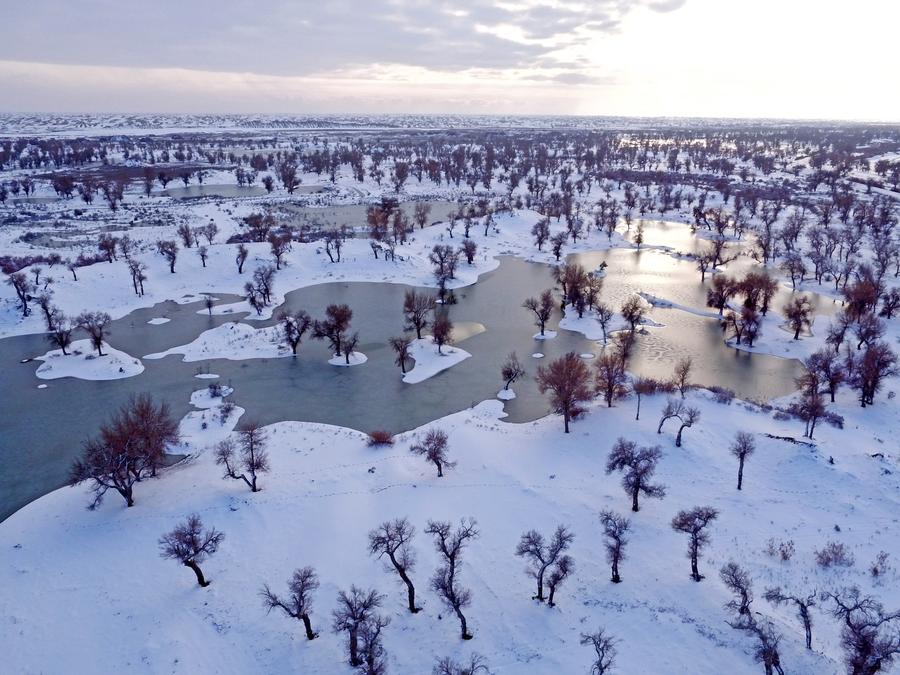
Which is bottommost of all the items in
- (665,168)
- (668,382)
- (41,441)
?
(41,441)

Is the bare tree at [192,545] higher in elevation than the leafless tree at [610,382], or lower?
lower

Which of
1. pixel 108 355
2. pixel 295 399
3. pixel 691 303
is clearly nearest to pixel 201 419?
pixel 295 399

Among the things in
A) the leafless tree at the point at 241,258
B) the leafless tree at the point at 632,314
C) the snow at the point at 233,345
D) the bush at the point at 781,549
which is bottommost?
the bush at the point at 781,549

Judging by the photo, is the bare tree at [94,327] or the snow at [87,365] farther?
the bare tree at [94,327]

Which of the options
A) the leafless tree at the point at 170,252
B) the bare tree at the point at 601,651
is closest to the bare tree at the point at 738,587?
the bare tree at the point at 601,651

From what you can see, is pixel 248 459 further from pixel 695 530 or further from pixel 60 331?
pixel 60 331

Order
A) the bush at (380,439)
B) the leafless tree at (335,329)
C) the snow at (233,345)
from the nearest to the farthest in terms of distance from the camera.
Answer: the bush at (380,439) < the leafless tree at (335,329) < the snow at (233,345)

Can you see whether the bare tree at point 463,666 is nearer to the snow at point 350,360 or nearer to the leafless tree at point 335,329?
the snow at point 350,360

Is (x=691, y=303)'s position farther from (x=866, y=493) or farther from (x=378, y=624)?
(x=378, y=624)
